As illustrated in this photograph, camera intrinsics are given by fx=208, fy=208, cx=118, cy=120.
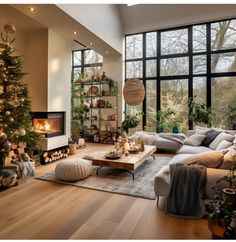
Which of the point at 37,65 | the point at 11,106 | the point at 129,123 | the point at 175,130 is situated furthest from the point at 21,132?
the point at 175,130

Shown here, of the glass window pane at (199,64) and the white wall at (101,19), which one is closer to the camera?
the white wall at (101,19)

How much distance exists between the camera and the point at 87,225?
245 centimetres

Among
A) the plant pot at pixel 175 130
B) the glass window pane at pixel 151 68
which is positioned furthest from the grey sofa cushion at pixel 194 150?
the glass window pane at pixel 151 68

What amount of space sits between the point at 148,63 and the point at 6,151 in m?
5.75

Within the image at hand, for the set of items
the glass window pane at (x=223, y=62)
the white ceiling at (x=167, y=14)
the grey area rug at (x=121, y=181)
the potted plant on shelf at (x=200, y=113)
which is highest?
the white ceiling at (x=167, y=14)

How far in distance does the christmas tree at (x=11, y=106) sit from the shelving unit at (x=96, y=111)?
139 inches

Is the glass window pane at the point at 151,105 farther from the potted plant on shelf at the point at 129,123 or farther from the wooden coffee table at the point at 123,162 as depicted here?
the wooden coffee table at the point at 123,162

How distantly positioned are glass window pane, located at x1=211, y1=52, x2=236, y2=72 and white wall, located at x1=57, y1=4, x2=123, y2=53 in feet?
10.7

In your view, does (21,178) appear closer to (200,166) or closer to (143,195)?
(143,195)

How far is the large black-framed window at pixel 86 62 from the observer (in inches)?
332

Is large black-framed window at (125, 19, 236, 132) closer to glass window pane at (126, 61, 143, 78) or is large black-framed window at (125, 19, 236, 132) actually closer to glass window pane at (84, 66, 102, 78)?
glass window pane at (126, 61, 143, 78)

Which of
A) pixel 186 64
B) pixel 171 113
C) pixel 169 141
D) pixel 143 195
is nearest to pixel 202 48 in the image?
pixel 186 64

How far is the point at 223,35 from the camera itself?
6.78 meters

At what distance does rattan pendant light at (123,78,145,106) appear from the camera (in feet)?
17.8
